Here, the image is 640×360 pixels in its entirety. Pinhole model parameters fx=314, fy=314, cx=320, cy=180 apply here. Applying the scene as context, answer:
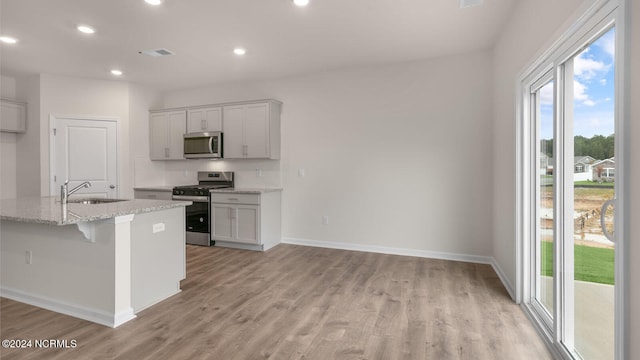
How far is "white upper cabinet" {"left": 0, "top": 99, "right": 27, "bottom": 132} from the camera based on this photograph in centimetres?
475

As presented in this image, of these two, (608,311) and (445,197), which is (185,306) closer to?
(608,311)

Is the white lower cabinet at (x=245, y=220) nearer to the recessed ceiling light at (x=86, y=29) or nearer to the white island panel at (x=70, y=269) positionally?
the white island panel at (x=70, y=269)

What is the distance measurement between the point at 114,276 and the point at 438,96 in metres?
4.02

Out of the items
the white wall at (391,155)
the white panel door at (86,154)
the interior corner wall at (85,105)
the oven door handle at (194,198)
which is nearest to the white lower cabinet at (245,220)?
the oven door handle at (194,198)

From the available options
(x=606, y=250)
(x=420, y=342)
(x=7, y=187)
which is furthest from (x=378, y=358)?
(x=7, y=187)

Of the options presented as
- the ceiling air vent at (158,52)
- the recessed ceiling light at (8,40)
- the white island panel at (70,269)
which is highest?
the ceiling air vent at (158,52)

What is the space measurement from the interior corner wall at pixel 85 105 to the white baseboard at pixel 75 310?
A: 2.68 m

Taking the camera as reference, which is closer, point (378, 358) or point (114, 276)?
point (378, 358)

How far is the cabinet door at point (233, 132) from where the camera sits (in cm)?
498

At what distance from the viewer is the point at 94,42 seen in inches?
143

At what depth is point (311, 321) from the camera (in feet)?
8.10

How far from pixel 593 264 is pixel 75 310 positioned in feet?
11.9

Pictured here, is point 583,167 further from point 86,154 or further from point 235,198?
point 86,154

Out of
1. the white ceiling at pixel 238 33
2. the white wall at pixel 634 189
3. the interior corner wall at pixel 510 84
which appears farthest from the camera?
the white ceiling at pixel 238 33
